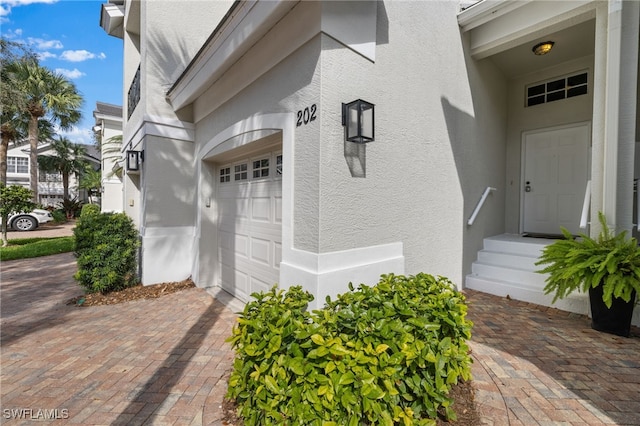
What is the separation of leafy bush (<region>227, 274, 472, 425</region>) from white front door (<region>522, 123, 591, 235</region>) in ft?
17.6

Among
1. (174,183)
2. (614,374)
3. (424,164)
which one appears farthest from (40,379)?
(614,374)

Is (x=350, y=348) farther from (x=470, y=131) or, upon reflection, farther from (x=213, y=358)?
(x=470, y=131)

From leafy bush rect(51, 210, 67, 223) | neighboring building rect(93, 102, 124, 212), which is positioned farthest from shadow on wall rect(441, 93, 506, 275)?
leafy bush rect(51, 210, 67, 223)

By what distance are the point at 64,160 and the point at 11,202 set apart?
16901 millimetres

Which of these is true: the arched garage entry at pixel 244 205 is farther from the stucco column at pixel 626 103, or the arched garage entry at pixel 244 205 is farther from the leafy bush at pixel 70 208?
the leafy bush at pixel 70 208

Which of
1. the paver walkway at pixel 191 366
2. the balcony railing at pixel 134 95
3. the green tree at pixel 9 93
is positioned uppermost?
the green tree at pixel 9 93

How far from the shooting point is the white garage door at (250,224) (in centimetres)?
411

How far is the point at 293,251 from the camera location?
3.19 m

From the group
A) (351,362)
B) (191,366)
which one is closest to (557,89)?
(351,362)

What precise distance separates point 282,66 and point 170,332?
11.4 ft

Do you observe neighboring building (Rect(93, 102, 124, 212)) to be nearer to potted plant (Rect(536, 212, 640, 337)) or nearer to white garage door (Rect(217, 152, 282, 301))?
white garage door (Rect(217, 152, 282, 301))

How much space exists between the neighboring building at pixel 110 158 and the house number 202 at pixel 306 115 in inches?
622

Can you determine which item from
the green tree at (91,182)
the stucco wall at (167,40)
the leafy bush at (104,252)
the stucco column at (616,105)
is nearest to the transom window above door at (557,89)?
the stucco column at (616,105)

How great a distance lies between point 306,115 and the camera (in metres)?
3.01
